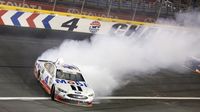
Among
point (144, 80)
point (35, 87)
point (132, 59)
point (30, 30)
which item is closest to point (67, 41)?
point (30, 30)

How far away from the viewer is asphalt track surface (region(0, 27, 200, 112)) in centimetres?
1647

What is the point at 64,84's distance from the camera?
17141 mm

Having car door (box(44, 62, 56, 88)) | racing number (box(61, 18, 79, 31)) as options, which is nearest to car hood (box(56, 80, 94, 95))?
car door (box(44, 62, 56, 88))

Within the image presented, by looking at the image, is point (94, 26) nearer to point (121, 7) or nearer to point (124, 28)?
point (124, 28)

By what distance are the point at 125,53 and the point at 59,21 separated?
14.2 feet

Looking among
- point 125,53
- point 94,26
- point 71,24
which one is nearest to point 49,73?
point 125,53

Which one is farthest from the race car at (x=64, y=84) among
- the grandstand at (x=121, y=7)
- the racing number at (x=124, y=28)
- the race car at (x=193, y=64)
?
the race car at (x=193, y=64)

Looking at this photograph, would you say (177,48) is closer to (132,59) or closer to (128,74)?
(132,59)

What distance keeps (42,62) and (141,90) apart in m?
4.89

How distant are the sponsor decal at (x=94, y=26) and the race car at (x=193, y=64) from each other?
5.92m

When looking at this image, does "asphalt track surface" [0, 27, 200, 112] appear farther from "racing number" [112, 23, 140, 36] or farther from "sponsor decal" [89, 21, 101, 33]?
"racing number" [112, 23, 140, 36]

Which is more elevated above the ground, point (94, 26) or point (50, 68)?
point (94, 26)

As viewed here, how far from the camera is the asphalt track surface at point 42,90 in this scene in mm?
16469

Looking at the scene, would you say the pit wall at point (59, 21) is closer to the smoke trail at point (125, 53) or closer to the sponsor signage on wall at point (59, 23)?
the sponsor signage on wall at point (59, 23)
